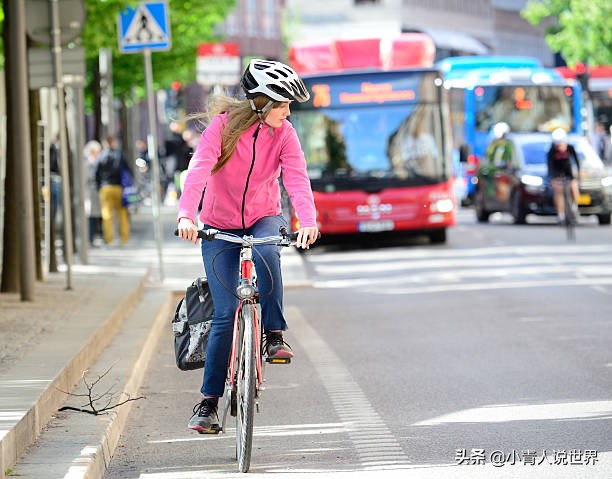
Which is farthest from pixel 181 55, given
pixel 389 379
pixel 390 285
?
pixel 389 379

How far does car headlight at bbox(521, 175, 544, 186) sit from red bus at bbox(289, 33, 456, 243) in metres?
4.80

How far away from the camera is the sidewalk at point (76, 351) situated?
846 centimetres

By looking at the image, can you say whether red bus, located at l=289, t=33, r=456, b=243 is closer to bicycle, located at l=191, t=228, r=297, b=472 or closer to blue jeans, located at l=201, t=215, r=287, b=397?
blue jeans, located at l=201, t=215, r=287, b=397

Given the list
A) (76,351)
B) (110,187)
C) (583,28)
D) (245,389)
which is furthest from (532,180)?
(583,28)

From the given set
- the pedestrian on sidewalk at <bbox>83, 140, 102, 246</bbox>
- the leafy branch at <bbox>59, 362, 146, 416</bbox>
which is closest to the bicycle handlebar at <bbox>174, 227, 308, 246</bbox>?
the leafy branch at <bbox>59, 362, 146, 416</bbox>

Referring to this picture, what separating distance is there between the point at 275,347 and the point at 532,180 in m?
26.3

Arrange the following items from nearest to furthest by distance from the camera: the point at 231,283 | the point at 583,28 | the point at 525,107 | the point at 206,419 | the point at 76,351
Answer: the point at 231,283, the point at 206,419, the point at 76,351, the point at 525,107, the point at 583,28

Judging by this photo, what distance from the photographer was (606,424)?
955cm

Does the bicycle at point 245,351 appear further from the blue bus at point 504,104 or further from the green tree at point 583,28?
the green tree at point 583,28

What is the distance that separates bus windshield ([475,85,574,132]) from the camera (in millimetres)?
43656

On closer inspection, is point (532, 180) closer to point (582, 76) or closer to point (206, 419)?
point (582, 76)

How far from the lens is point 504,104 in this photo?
1772 inches

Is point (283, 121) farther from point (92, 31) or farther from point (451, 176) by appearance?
point (451, 176)

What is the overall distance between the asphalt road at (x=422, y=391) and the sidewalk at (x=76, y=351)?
0.21 meters
